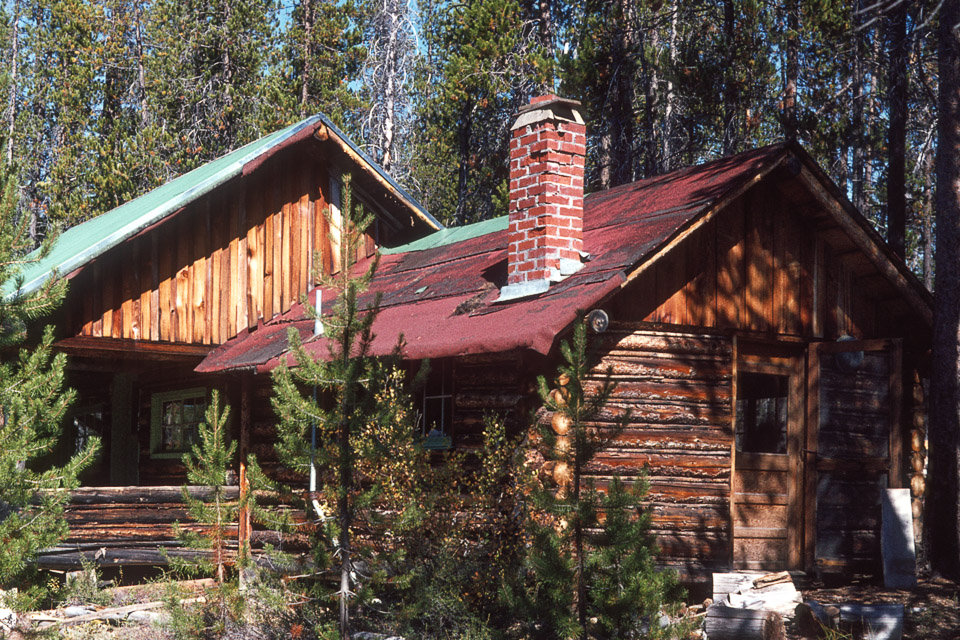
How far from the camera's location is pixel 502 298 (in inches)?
437

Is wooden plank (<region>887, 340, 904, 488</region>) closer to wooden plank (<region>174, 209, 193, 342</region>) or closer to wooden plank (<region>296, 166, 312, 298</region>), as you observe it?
wooden plank (<region>296, 166, 312, 298</region>)

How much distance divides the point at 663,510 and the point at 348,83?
24.1 m

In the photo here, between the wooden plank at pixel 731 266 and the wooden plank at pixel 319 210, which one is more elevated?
the wooden plank at pixel 319 210

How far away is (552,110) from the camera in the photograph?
1123 centimetres

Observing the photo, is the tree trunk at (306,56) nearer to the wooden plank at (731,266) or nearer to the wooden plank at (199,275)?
the wooden plank at (199,275)

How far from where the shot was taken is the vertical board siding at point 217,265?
43.9 ft

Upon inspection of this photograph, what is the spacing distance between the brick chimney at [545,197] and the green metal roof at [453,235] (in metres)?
3.09

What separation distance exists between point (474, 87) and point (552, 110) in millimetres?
13656

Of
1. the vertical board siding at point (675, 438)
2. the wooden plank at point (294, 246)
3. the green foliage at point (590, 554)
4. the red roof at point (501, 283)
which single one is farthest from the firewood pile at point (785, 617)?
the wooden plank at point (294, 246)

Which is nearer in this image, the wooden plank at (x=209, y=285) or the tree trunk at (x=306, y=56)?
the wooden plank at (x=209, y=285)

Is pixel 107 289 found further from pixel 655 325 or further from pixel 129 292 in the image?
pixel 655 325

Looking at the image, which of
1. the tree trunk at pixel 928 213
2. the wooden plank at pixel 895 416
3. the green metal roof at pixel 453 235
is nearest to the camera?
the wooden plank at pixel 895 416

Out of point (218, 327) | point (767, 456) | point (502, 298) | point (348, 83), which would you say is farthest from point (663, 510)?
point (348, 83)

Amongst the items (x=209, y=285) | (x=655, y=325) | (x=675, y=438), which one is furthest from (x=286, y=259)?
(x=675, y=438)
